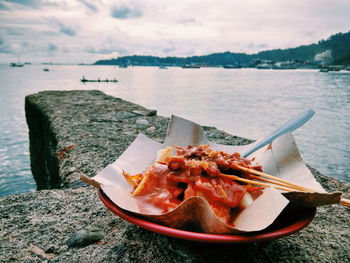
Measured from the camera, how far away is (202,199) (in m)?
1.14

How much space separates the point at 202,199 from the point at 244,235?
21 centimetres

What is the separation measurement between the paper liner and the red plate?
3cm

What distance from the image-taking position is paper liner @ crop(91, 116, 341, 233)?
114 cm

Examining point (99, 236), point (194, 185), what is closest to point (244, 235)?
point (194, 185)

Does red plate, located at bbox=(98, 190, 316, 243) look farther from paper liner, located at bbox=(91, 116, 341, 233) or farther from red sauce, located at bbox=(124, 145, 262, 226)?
red sauce, located at bbox=(124, 145, 262, 226)

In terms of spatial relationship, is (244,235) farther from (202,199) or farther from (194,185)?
(194,185)

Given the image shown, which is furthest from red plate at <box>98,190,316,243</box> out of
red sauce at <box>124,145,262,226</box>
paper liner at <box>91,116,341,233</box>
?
red sauce at <box>124,145,262,226</box>

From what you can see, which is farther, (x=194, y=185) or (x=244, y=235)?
(x=194, y=185)

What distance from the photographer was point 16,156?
12.4 metres

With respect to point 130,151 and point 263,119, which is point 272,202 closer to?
point 130,151

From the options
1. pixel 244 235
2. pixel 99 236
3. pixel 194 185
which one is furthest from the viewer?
pixel 99 236

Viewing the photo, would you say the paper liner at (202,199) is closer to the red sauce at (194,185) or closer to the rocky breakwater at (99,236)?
the red sauce at (194,185)

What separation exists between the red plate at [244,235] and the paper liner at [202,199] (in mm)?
26

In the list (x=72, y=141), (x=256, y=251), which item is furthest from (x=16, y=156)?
(x=256, y=251)
